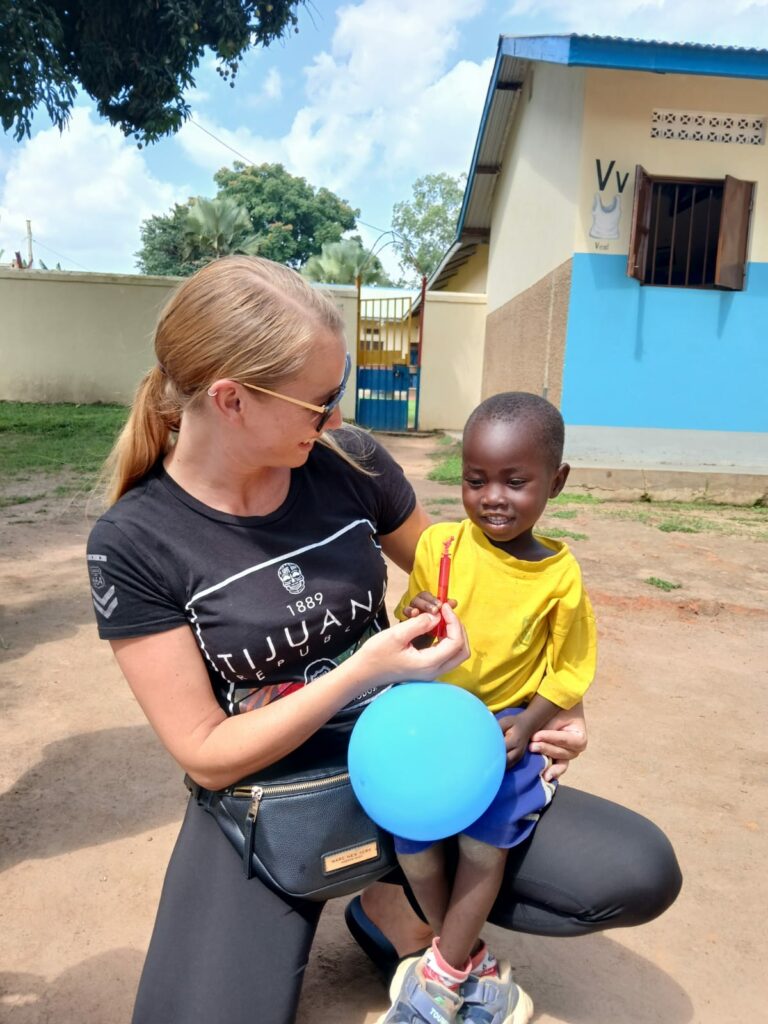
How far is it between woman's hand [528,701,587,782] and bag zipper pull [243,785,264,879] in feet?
1.81

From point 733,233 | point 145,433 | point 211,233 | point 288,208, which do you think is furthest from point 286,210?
point 145,433

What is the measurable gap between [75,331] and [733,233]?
11.4 meters

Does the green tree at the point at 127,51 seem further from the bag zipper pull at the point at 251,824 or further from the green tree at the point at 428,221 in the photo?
the green tree at the point at 428,221

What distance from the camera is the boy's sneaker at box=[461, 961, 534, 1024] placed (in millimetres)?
1544

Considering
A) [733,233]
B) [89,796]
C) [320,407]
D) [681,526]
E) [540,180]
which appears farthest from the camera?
[540,180]

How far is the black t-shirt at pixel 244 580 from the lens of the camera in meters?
1.50

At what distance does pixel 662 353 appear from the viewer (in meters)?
7.71

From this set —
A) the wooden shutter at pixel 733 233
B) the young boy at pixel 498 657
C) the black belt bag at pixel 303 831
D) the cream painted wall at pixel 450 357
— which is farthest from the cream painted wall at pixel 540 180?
the black belt bag at pixel 303 831

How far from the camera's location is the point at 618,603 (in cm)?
461

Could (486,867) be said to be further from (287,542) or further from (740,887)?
(740,887)

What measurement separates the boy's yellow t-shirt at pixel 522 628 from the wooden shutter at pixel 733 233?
678 centimetres

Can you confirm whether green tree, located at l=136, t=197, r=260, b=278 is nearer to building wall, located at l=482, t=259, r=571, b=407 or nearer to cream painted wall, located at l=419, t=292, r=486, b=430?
cream painted wall, located at l=419, t=292, r=486, b=430

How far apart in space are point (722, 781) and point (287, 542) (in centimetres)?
201

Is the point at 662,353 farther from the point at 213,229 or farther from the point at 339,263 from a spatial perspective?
the point at 339,263
